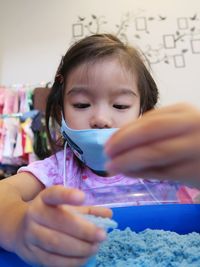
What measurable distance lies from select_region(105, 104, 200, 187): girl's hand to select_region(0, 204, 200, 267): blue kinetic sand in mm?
221

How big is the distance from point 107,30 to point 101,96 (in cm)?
153

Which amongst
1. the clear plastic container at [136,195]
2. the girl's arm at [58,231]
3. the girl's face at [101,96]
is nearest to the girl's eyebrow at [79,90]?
the girl's face at [101,96]

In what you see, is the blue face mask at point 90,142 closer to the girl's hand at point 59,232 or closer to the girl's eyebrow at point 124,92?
the girl's eyebrow at point 124,92

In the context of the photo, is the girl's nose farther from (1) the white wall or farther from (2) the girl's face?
(1) the white wall

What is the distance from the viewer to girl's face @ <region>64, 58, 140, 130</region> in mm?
581

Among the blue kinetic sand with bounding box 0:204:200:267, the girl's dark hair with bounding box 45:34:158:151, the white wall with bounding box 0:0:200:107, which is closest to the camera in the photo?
the blue kinetic sand with bounding box 0:204:200:267

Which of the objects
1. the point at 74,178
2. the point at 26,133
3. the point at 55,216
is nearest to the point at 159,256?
the point at 55,216

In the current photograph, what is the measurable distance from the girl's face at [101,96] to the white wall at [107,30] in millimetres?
1327

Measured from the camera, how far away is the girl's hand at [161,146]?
15 cm

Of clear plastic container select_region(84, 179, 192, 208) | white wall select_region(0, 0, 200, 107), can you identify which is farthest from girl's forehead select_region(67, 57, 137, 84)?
white wall select_region(0, 0, 200, 107)

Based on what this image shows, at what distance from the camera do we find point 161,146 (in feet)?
0.50

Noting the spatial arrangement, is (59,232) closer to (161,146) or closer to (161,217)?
(161,146)

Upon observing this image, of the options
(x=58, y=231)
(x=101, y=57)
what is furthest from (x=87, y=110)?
(x=58, y=231)

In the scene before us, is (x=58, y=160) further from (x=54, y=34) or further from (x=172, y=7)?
(x=172, y=7)
